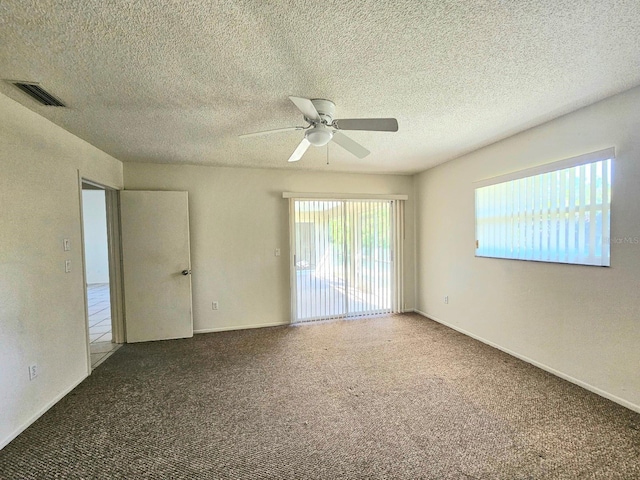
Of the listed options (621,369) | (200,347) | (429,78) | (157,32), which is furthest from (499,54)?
(200,347)

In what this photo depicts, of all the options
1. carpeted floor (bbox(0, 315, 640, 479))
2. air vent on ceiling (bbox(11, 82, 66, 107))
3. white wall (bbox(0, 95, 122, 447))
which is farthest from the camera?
white wall (bbox(0, 95, 122, 447))

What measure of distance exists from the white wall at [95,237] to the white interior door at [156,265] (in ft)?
18.2

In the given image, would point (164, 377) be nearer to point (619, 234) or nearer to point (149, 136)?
point (149, 136)

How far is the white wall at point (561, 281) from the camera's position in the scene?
2.13m

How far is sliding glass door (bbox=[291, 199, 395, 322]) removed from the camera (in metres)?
4.40

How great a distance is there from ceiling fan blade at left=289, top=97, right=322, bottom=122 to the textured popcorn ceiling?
0.63ft

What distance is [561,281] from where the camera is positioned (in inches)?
102

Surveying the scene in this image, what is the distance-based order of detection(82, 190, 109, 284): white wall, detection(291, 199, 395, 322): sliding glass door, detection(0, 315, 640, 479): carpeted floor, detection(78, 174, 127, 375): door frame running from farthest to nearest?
detection(82, 190, 109, 284): white wall → detection(291, 199, 395, 322): sliding glass door → detection(78, 174, 127, 375): door frame → detection(0, 315, 640, 479): carpeted floor

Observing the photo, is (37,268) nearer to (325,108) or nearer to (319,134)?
(319,134)

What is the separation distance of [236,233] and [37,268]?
2213 millimetres

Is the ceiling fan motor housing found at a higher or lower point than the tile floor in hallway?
higher

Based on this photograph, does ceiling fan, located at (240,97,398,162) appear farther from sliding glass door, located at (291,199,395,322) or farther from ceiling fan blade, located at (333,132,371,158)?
sliding glass door, located at (291,199,395,322)

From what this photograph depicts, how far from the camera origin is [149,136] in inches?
112

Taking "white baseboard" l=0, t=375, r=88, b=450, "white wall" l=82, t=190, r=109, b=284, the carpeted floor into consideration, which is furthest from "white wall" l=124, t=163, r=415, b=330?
"white wall" l=82, t=190, r=109, b=284
